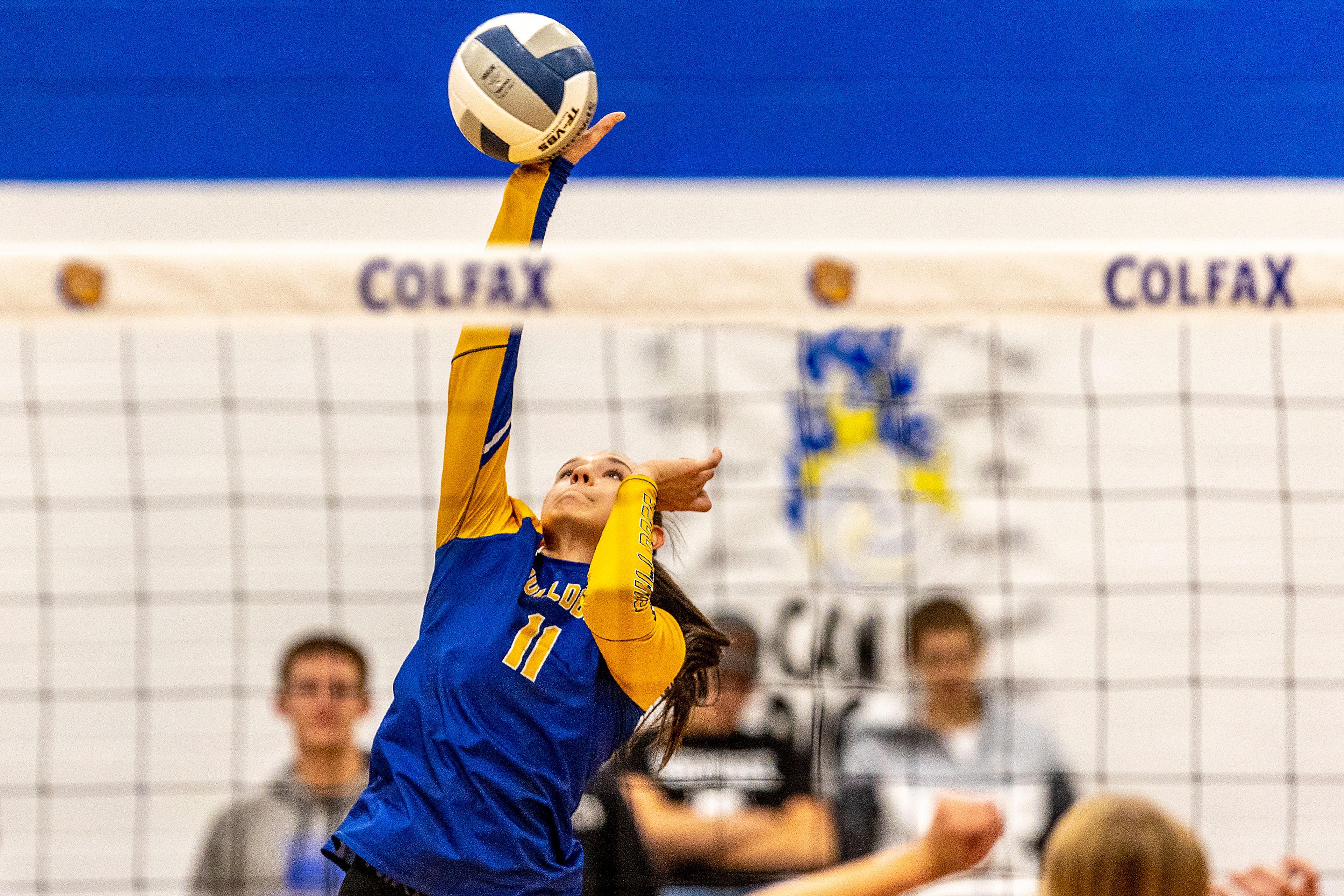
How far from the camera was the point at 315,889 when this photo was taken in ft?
13.4

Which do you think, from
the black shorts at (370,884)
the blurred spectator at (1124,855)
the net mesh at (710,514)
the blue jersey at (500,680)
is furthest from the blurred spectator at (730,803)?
the blurred spectator at (1124,855)

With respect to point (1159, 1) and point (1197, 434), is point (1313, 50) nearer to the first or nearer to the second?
point (1159, 1)

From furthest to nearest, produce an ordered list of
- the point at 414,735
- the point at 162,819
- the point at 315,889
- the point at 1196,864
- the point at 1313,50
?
the point at 1313,50
the point at 162,819
the point at 315,889
the point at 414,735
the point at 1196,864

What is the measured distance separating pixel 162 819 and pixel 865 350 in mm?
2956

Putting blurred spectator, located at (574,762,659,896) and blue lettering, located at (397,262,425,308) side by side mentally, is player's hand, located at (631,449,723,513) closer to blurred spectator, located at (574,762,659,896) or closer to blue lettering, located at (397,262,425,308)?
blue lettering, located at (397,262,425,308)

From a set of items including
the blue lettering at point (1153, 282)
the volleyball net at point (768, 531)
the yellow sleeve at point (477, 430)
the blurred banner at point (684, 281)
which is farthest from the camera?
the volleyball net at point (768, 531)

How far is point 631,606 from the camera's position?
8.46 ft

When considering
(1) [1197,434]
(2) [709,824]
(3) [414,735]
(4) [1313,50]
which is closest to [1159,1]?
(4) [1313,50]

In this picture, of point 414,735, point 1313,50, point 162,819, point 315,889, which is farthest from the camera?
point 1313,50

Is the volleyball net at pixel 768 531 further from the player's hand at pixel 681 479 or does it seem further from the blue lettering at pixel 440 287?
the blue lettering at pixel 440 287

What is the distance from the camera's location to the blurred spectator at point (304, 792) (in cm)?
421

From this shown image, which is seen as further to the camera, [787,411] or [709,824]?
[787,411]

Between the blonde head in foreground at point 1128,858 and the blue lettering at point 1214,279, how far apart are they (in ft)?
4.04

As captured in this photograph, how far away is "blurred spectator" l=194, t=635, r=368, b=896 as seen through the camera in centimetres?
421
